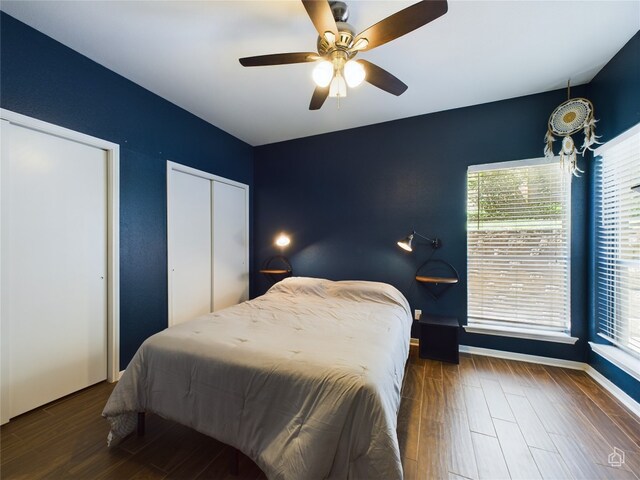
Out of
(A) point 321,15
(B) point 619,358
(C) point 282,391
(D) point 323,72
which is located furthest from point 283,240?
(B) point 619,358

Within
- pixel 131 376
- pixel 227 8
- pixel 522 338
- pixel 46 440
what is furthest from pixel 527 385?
pixel 227 8

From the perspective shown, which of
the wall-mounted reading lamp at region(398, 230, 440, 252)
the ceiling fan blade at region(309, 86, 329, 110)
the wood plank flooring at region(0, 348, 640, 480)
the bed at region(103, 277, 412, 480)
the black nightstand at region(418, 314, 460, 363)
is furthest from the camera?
the wall-mounted reading lamp at region(398, 230, 440, 252)

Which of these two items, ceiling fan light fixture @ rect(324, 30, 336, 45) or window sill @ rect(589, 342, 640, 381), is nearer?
ceiling fan light fixture @ rect(324, 30, 336, 45)

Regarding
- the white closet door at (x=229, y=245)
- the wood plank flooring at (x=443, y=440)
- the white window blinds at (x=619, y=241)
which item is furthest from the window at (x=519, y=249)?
the white closet door at (x=229, y=245)

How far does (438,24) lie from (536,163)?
176 centimetres

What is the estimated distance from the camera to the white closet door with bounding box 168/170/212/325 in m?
2.85

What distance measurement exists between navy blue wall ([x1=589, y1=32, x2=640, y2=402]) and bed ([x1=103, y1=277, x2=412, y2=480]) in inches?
71.6

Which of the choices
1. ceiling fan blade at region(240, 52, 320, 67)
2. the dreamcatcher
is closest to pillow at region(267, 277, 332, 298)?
ceiling fan blade at region(240, 52, 320, 67)

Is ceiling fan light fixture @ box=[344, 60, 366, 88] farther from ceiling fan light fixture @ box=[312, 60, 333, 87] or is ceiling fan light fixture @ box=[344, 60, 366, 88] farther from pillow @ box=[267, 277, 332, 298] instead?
pillow @ box=[267, 277, 332, 298]

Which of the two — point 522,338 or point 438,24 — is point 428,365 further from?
point 438,24

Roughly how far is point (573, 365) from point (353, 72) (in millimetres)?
3287

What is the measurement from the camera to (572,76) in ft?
7.66

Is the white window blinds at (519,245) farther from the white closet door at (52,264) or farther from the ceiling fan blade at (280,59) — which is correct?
the white closet door at (52,264)

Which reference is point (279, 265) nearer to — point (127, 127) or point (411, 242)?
point (411, 242)
